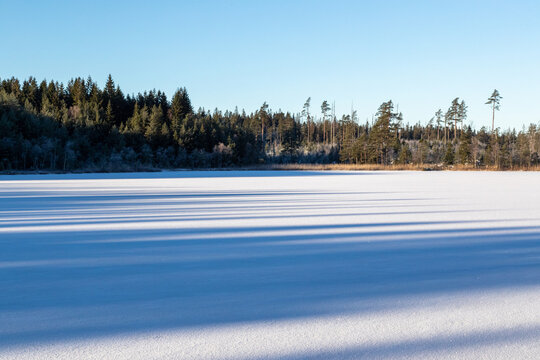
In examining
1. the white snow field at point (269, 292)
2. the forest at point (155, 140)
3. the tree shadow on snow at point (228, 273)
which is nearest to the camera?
the white snow field at point (269, 292)

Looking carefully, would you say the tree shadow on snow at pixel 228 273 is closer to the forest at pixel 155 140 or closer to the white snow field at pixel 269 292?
the white snow field at pixel 269 292

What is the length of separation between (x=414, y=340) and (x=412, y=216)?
465cm

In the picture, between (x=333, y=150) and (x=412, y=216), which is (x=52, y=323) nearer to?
(x=412, y=216)

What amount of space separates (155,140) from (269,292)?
53713 mm

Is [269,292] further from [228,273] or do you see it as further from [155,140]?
[155,140]

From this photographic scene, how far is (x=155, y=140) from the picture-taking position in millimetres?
53312

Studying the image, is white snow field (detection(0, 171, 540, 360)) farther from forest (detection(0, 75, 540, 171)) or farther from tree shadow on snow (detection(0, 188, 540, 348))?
forest (detection(0, 75, 540, 171))

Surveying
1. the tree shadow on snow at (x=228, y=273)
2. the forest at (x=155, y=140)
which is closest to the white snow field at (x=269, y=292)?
the tree shadow on snow at (x=228, y=273)

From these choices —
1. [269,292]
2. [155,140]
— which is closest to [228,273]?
[269,292]

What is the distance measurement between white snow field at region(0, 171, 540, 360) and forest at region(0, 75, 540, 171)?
32.8 metres

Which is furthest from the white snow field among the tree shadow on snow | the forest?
the forest

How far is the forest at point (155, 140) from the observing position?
40.3 metres

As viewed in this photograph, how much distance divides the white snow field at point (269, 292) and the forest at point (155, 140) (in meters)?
32.8

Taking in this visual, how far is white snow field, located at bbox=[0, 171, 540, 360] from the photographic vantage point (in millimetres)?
1739
